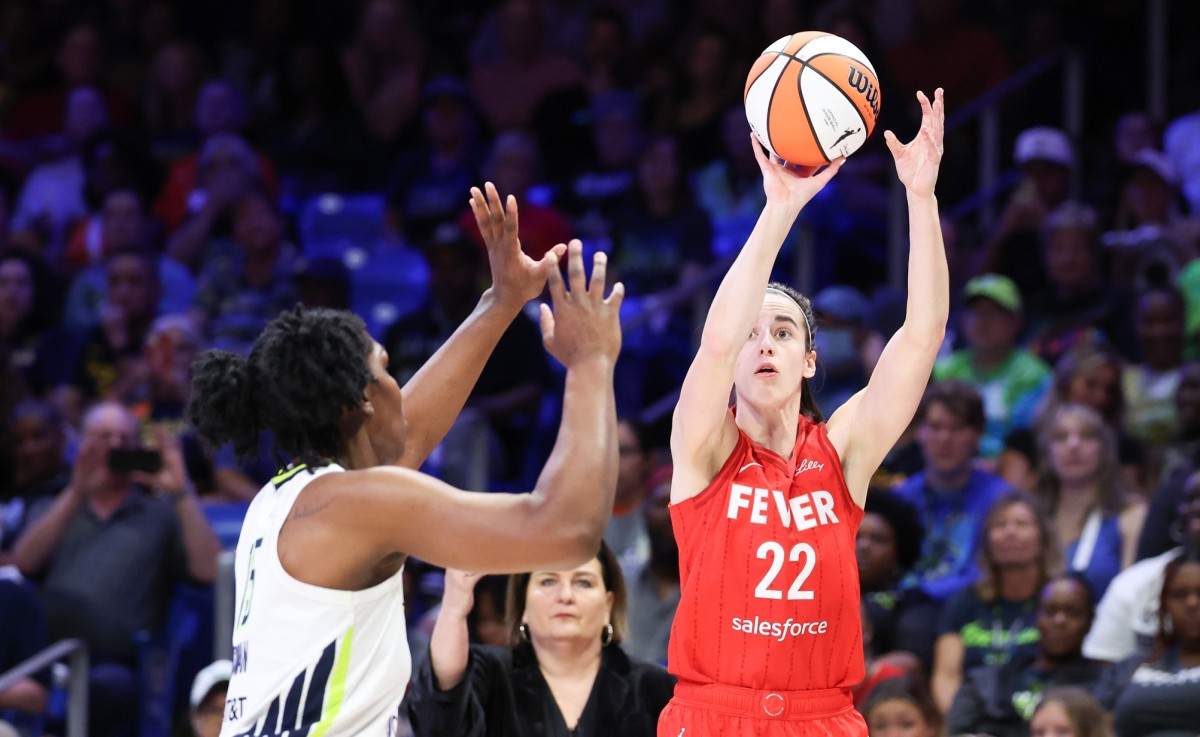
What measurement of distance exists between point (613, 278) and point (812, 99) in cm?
557

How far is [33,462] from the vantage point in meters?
8.72

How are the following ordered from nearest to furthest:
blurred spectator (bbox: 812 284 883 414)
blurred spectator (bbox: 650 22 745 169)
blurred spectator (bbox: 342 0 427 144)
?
blurred spectator (bbox: 812 284 883 414) → blurred spectator (bbox: 650 22 745 169) → blurred spectator (bbox: 342 0 427 144)

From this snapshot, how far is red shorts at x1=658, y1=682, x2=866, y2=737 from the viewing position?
4.16m

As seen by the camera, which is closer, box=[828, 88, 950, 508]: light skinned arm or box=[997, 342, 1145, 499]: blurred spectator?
box=[828, 88, 950, 508]: light skinned arm

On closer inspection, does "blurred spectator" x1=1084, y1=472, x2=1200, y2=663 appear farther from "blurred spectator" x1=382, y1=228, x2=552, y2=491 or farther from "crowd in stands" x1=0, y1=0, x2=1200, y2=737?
"blurred spectator" x1=382, y1=228, x2=552, y2=491

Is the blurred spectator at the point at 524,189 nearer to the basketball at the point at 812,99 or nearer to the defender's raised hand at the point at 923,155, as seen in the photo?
the basketball at the point at 812,99

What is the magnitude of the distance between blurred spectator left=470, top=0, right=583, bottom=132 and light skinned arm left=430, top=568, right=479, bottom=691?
22.7ft

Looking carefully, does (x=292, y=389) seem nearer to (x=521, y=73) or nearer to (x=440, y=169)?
(x=440, y=169)

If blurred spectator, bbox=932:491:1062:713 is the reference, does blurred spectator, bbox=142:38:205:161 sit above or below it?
above

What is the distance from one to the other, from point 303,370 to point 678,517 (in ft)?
3.60

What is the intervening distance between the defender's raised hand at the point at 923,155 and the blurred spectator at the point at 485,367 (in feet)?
13.3

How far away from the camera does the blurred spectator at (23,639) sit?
7.36 metres

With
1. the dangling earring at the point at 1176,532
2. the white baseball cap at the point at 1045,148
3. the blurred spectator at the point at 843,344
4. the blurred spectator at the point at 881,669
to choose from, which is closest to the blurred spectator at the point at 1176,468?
the dangling earring at the point at 1176,532

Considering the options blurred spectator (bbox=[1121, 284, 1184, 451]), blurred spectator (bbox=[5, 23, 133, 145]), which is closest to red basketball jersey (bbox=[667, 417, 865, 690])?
blurred spectator (bbox=[1121, 284, 1184, 451])
